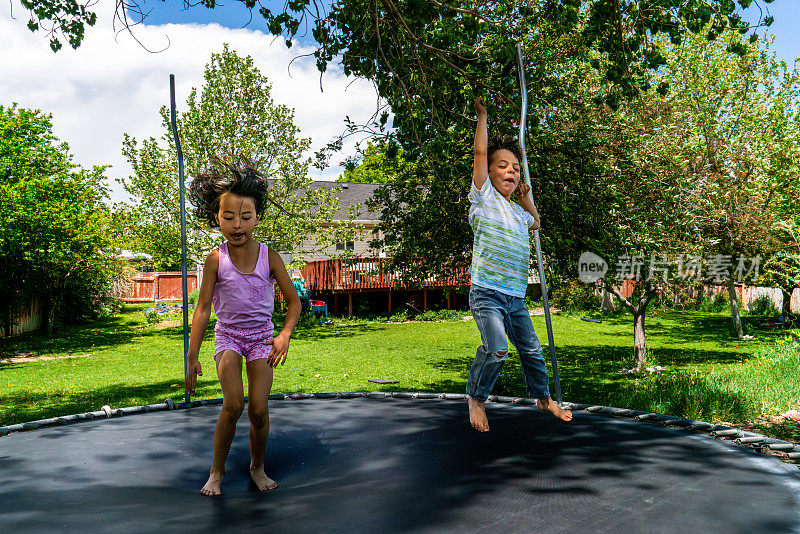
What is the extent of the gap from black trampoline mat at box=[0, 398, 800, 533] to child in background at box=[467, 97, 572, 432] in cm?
30

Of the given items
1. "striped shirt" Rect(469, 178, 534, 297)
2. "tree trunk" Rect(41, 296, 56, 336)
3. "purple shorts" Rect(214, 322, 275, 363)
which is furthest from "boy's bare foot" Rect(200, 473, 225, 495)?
"tree trunk" Rect(41, 296, 56, 336)

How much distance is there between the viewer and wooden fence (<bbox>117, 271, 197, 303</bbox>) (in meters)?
17.9

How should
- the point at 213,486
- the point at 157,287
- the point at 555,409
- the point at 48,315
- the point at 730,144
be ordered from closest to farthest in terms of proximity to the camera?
the point at 213,486 < the point at 555,409 < the point at 730,144 < the point at 48,315 < the point at 157,287

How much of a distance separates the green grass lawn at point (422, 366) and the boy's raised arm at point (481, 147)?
278cm

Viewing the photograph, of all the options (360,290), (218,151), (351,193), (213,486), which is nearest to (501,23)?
(213,486)

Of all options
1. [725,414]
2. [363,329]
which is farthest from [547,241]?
[363,329]

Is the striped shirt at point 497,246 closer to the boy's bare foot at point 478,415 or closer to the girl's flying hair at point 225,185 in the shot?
the boy's bare foot at point 478,415

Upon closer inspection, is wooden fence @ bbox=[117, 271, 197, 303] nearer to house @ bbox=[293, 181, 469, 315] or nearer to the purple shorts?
house @ bbox=[293, 181, 469, 315]

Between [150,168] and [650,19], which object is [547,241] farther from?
[150,168]

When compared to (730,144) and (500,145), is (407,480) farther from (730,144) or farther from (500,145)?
(730,144)

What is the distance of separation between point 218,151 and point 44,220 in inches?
114

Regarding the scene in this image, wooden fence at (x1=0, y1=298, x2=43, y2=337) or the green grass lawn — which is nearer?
the green grass lawn

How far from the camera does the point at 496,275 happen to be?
209 centimetres

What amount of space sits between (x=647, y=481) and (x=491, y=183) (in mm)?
1157
